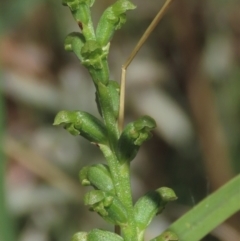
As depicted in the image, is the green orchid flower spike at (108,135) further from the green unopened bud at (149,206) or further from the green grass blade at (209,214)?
the green grass blade at (209,214)

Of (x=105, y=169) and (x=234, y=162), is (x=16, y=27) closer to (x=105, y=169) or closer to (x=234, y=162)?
(x=234, y=162)

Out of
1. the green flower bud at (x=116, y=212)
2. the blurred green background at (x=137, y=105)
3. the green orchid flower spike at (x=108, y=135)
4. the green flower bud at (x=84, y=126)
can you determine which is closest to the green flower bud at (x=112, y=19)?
the green orchid flower spike at (x=108, y=135)

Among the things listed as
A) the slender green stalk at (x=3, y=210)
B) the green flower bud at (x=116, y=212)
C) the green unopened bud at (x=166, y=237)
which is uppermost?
the green flower bud at (x=116, y=212)

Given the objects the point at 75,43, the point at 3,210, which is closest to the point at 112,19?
the point at 75,43

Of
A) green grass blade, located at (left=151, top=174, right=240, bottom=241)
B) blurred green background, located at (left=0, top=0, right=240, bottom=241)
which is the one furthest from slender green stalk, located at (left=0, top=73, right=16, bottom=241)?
blurred green background, located at (left=0, top=0, right=240, bottom=241)

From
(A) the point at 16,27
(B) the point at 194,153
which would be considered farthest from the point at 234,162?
(A) the point at 16,27

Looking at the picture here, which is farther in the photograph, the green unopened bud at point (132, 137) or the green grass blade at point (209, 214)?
the green grass blade at point (209, 214)

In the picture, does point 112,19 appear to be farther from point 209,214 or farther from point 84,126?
point 209,214

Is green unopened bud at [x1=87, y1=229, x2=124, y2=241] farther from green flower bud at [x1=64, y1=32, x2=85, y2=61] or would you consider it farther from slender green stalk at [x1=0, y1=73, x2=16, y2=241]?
slender green stalk at [x1=0, y1=73, x2=16, y2=241]
